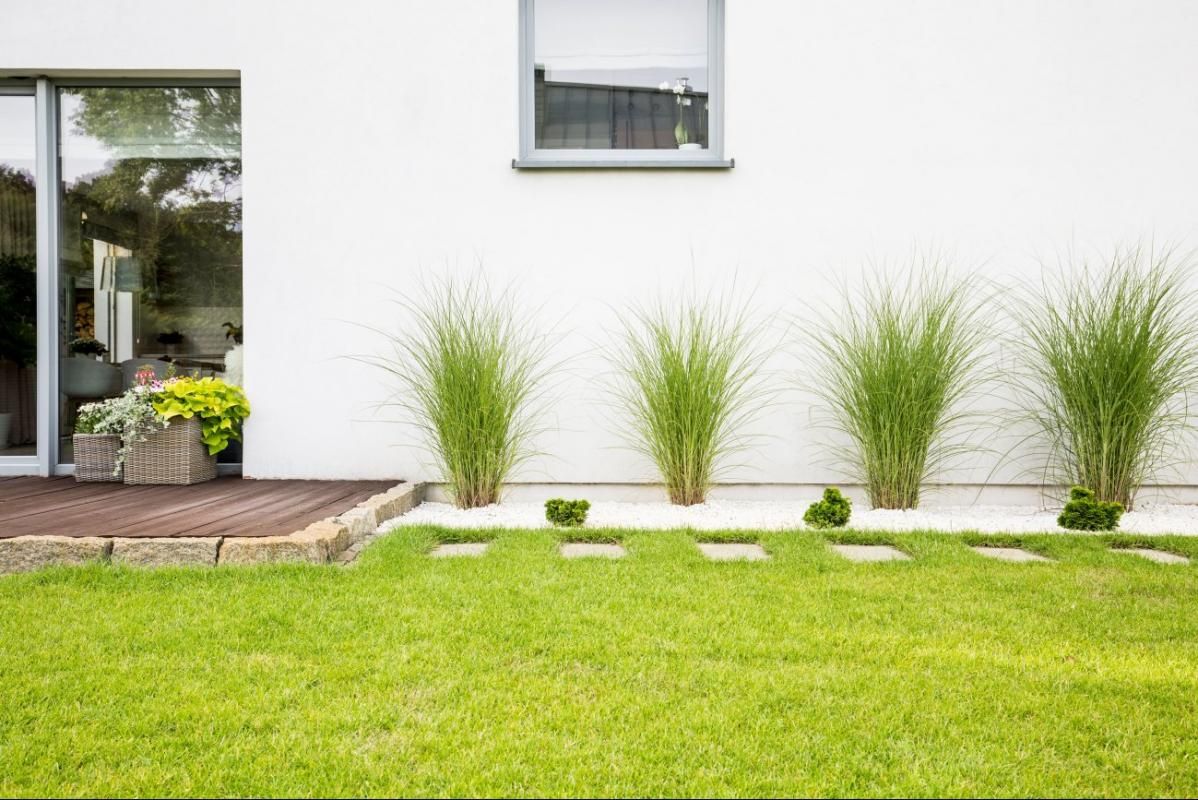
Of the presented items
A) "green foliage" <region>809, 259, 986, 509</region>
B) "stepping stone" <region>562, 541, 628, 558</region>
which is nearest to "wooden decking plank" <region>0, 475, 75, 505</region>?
"stepping stone" <region>562, 541, 628, 558</region>

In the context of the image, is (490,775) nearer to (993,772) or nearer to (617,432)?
(993,772)

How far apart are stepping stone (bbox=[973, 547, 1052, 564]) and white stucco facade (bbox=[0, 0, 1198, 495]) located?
116 centimetres

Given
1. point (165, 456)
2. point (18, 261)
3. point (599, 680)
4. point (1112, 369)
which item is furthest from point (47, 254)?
point (1112, 369)

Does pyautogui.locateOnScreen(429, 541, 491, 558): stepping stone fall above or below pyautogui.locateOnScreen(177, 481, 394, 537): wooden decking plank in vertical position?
below

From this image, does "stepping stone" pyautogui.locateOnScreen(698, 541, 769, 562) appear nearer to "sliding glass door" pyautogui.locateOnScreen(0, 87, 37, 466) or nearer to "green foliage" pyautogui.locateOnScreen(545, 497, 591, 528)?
"green foliage" pyautogui.locateOnScreen(545, 497, 591, 528)

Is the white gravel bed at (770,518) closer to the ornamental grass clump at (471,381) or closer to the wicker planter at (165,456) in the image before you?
the ornamental grass clump at (471,381)

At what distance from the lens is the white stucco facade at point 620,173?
397 centimetres

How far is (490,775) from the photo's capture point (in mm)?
1304

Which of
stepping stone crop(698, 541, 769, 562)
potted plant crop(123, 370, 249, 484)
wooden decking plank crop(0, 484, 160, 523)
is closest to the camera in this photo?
stepping stone crop(698, 541, 769, 562)

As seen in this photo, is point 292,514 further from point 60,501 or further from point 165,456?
point 165,456

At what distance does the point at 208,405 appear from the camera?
155 inches

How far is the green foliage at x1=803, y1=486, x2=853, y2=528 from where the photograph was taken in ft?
10.5

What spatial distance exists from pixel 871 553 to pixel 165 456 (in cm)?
330

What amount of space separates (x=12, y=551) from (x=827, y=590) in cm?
255
